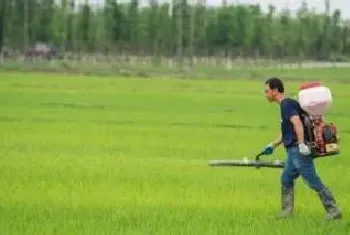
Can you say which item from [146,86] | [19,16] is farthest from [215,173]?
[19,16]

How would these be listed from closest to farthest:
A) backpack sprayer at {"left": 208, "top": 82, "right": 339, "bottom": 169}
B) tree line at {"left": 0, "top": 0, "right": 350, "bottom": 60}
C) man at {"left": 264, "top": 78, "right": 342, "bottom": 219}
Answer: backpack sprayer at {"left": 208, "top": 82, "right": 339, "bottom": 169}, man at {"left": 264, "top": 78, "right": 342, "bottom": 219}, tree line at {"left": 0, "top": 0, "right": 350, "bottom": 60}

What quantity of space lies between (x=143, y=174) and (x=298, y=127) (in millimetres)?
3835

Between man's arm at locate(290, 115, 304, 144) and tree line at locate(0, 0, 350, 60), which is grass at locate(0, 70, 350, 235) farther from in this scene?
tree line at locate(0, 0, 350, 60)

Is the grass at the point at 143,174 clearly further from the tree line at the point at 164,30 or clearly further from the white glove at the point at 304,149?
the tree line at the point at 164,30

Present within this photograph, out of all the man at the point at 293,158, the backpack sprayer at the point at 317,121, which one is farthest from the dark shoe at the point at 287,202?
the backpack sprayer at the point at 317,121

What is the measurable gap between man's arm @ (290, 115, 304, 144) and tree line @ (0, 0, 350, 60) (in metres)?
60.4

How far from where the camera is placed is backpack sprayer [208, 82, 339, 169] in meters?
9.12

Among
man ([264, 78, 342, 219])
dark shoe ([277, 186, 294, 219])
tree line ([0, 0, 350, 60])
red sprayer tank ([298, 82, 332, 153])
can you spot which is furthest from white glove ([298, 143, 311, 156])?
tree line ([0, 0, 350, 60])

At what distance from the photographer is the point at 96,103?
96.5 ft

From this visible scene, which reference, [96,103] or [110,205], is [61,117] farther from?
[110,205]

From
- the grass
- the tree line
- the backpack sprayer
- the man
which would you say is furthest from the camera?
the tree line

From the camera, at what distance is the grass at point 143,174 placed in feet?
29.0

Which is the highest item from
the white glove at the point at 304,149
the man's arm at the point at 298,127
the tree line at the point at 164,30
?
the man's arm at the point at 298,127

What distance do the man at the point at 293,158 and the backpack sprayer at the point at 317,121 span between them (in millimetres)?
97
